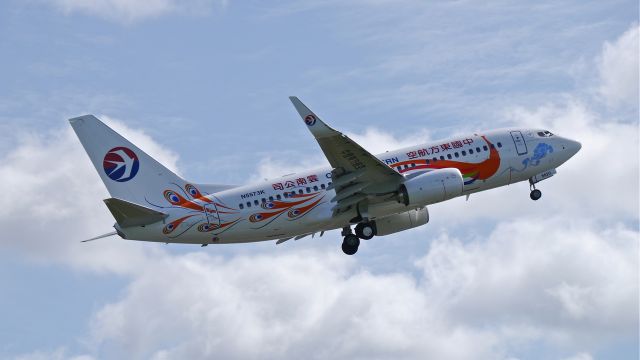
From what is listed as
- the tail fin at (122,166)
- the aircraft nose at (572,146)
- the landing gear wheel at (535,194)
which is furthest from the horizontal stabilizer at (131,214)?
the aircraft nose at (572,146)

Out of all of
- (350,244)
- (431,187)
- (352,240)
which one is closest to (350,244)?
(350,244)

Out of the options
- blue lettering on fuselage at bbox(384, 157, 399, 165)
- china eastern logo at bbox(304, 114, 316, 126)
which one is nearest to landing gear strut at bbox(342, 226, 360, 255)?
blue lettering on fuselage at bbox(384, 157, 399, 165)

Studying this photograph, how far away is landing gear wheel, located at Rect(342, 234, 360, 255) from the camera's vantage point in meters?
74.6

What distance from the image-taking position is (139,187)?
7200cm

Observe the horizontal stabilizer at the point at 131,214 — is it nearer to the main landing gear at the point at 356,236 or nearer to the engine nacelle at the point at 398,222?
the main landing gear at the point at 356,236

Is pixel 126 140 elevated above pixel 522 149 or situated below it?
above

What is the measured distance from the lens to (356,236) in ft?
245

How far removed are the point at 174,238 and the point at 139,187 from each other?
434cm

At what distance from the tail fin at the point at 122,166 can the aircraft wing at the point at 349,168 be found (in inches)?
396

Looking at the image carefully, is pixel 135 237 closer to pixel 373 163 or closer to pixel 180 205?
pixel 180 205

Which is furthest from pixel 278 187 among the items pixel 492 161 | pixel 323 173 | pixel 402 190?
pixel 492 161

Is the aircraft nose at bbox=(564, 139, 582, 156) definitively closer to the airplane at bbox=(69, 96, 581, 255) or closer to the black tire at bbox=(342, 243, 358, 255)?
the airplane at bbox=(69, 96, 581, 255)

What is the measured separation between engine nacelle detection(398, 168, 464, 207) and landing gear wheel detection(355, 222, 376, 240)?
410 centimetres

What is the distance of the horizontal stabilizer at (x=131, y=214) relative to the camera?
218ft
